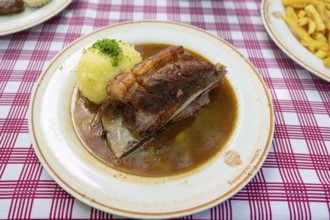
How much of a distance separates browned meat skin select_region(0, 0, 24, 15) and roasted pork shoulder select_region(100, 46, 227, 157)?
5.22 feet

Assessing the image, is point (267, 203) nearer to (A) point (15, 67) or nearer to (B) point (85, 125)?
(B) point (85, 125)

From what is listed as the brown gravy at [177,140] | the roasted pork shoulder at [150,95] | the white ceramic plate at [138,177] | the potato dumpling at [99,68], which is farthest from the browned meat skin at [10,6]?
the roasted pork shoulder at [150,95]

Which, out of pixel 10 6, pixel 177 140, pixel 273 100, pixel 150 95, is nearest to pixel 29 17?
pixel 10 6

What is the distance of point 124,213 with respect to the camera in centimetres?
179

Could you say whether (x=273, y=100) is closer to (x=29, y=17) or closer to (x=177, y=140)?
(x=177, y=140)

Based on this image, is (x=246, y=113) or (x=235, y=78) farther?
(x=235, y=78)

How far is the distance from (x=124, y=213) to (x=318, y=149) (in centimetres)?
154

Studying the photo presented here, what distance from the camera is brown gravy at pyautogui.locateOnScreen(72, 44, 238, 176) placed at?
7.09ft

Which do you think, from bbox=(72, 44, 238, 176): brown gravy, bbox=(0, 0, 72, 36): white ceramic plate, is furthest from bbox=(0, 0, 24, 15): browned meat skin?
bbox=(72, 44, 238, 176): brown gravy

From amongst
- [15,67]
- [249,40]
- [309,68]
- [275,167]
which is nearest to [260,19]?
[249,40]

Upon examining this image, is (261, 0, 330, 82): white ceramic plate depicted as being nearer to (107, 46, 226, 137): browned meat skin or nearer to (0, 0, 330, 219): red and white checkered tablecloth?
(0, 0, 330, 219): red and white checkered tablecloth

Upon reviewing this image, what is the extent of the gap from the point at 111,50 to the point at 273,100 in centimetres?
146

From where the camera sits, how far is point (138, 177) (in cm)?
206

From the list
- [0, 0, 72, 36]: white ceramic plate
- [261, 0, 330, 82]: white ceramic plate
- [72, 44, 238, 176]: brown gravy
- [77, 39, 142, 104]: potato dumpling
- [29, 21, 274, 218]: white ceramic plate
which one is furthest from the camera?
[0, 0, 72, 36]: white ceramic plate
